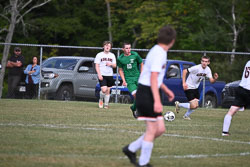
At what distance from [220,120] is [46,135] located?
6.52m

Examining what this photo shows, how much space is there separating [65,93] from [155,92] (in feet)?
48.3

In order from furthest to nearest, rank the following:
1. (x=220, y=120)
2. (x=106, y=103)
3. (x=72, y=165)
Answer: (x=106, y=103)
(x=220, y=120)
(x=72, y=165)

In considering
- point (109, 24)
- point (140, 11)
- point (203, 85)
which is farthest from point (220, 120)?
point (109, 24)

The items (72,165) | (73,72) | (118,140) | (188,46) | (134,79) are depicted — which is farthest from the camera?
(188,46)

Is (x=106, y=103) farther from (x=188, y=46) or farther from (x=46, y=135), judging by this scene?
(x=188, y=46)

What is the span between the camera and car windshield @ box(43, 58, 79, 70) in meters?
21.3

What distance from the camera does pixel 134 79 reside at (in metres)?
14.3

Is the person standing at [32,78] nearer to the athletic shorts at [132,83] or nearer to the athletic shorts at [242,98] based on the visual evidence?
the athletic shorts at [132,83]

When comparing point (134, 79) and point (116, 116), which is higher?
point (134, 79)

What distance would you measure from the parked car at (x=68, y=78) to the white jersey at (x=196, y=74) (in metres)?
6.54

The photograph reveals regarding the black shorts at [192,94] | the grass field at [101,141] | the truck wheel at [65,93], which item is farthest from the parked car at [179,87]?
the grass field at [101,141]

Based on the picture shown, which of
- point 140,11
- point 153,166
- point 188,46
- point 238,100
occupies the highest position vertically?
point 140,11

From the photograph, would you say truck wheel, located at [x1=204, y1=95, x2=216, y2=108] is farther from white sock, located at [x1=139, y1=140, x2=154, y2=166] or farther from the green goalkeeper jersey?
white sock, located at [x1=139, y1=140, x2=154, y2=166]

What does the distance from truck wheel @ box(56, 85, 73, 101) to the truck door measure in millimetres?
305
